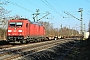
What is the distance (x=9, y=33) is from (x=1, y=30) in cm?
1792

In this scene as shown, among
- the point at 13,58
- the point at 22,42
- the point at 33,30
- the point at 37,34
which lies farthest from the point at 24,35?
the point at 13,58

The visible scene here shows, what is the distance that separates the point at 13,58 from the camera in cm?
1568

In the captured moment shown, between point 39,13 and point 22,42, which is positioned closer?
point 22,42

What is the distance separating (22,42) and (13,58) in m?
17.1

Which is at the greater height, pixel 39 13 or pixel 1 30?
pixel 39 13

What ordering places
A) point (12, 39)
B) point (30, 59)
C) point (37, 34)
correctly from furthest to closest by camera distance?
point (37, 34)
point (12, 39)
point (30, 59)

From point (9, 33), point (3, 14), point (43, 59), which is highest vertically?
point (3, 14)

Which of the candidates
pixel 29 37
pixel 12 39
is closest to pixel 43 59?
pixel 12 39

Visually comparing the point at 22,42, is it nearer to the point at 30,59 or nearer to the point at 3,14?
the point at 3,14

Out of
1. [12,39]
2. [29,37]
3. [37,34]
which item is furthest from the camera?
[37,34]

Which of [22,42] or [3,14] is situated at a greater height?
[3,14]

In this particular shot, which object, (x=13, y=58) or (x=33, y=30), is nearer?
(x=13, y=58)

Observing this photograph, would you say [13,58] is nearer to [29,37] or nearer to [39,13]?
[29,37]

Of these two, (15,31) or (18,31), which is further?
(18,31)
